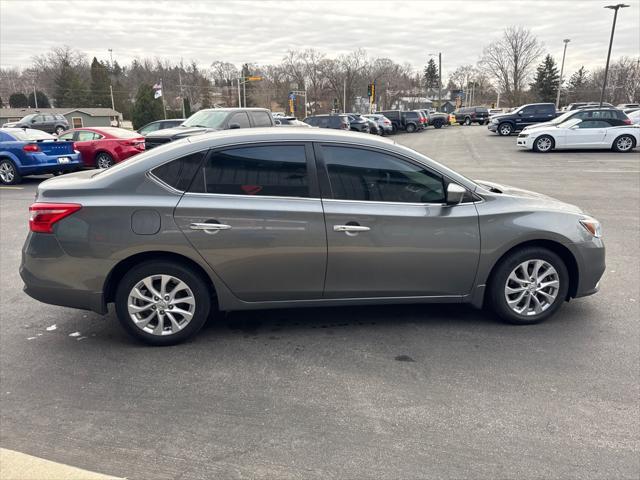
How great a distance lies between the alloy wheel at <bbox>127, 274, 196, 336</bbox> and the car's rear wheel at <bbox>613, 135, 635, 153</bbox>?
2138 cm

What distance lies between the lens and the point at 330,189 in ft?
13.1

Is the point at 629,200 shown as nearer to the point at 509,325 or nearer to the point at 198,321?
the point at 509,325

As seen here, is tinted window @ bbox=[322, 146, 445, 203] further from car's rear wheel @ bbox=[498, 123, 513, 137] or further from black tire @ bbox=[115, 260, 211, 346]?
car's rear wheel @ bbox=[498, 123, 513, 137]

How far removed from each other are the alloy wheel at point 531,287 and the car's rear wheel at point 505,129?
31.3 metres

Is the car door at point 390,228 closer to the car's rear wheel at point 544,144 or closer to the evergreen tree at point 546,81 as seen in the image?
the car's rear wheel at point 544,144

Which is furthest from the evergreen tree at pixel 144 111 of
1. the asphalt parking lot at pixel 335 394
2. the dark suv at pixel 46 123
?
the asphalt parking lot at pixel 335 394

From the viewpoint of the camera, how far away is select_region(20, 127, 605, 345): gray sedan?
3.80 metres

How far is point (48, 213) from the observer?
3.80 m

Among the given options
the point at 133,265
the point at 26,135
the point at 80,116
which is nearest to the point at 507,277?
the point at 133,265

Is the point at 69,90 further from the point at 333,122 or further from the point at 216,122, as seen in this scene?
the point at 216,122

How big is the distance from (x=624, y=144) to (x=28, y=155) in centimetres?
2144

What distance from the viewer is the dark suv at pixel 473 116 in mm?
56000

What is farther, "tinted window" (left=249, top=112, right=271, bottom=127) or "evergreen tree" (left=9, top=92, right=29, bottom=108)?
"evergreen tree" (left=9, top=92, right=29, bottom=108)

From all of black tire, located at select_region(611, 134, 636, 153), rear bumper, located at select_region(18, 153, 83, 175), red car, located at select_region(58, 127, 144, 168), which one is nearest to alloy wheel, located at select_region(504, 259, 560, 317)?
rear bumper, located at select_region(18, 153, 83, 175)
